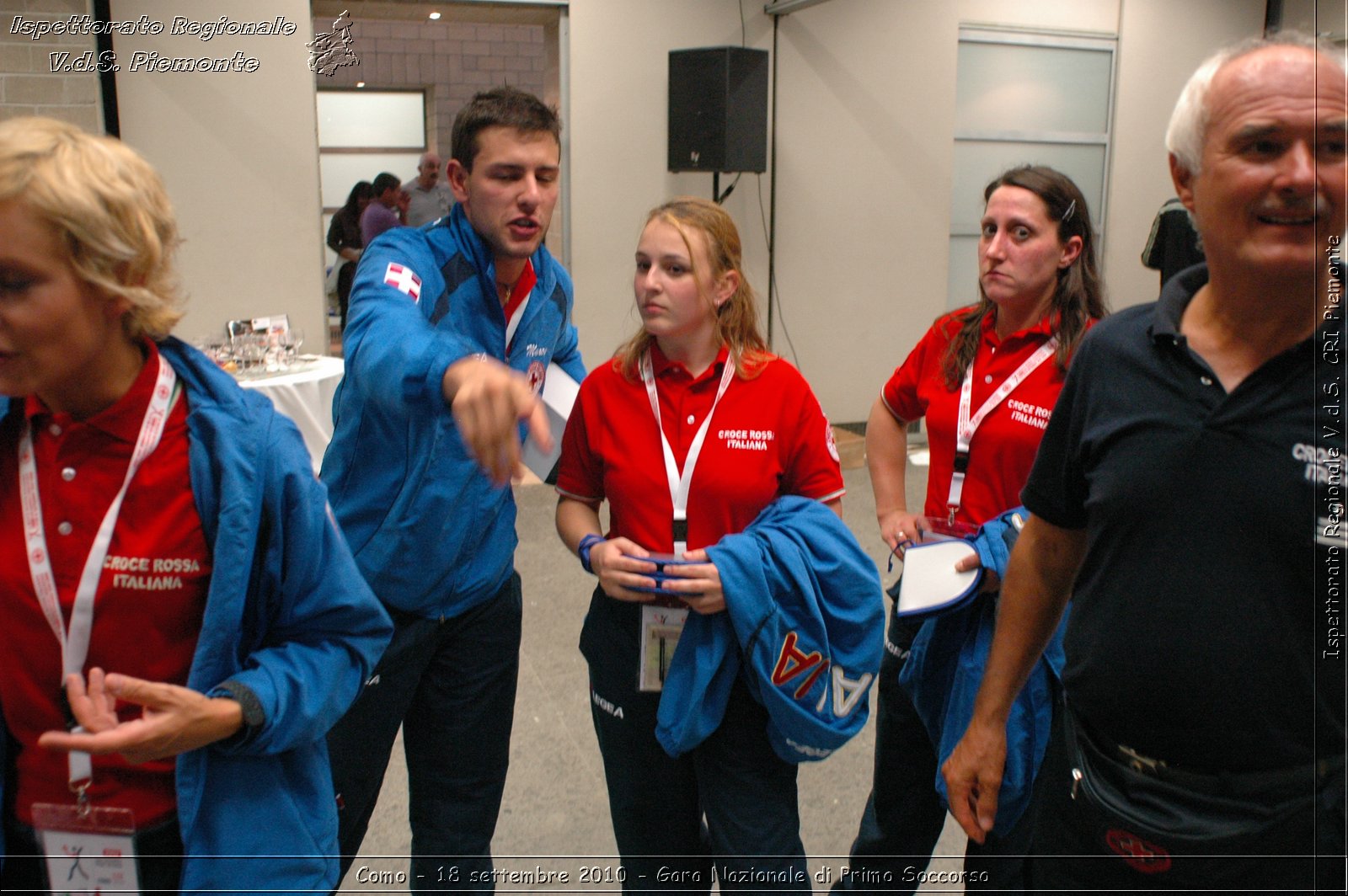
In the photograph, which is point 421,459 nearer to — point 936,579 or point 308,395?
point 936,579

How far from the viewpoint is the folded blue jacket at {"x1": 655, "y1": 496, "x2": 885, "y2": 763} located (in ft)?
5.78

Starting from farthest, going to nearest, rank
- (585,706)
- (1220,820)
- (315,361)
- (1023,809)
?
(315,361) < (585,706) < (1023,809) < (1220,820)

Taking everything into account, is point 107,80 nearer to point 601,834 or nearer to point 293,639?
point 601,834

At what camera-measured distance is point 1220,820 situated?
1.18 meters

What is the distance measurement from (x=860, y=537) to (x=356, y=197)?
4.72 meters

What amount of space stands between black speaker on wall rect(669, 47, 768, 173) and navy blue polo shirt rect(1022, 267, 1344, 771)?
531 centimetres

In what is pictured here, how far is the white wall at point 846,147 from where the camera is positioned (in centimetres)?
681

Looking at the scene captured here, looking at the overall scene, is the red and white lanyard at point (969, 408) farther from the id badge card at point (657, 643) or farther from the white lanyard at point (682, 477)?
the id badge card at point (657, 643)

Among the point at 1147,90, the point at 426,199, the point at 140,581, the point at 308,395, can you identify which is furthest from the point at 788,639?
the point at 1147,90

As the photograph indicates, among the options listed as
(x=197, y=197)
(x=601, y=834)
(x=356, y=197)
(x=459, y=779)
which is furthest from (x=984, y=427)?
(x=356, y=197)

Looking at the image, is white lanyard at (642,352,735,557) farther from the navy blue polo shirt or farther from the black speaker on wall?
the black speaker on wall

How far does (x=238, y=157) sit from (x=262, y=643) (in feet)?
18.2

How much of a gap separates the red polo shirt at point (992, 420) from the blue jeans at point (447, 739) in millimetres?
901

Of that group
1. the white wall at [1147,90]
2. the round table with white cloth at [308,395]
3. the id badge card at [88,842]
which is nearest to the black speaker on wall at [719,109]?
the round table with white cloth at [308,395]
